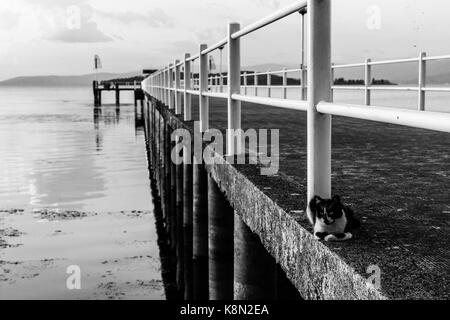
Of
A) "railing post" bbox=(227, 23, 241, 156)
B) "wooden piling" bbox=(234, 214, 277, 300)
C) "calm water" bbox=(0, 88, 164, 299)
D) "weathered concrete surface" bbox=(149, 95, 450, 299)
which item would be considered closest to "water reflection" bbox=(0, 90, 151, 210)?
"calm water" bbox=(0, 88, 164, 299)

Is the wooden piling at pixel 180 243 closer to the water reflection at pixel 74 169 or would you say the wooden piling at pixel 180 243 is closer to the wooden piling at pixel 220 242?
the wooden piling at pixel 220 242

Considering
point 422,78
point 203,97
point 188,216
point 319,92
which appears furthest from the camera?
point 422,78

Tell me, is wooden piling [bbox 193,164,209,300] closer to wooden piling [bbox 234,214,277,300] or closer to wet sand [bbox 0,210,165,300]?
wet sand [bbox 0,210,165,300]

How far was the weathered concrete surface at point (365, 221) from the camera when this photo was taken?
2.27 metres

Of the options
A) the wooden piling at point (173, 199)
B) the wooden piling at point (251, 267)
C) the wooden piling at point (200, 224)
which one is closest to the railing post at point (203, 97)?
the wooden piling at point (200, 224)

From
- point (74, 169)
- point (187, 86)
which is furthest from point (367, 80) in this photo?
point (74, 169)

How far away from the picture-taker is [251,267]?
431 cm

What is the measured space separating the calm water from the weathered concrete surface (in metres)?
7.44

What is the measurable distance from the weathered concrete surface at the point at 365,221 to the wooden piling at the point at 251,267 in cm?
21

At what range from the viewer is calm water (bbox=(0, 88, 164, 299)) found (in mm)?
12445

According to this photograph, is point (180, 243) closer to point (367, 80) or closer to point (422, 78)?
point (422, 78)

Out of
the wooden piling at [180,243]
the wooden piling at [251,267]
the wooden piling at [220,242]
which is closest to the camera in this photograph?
the wooden piling at [251,267]

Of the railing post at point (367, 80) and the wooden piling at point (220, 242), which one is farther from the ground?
the railing post at point (367, 80)

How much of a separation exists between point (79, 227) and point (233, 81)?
499 inches
